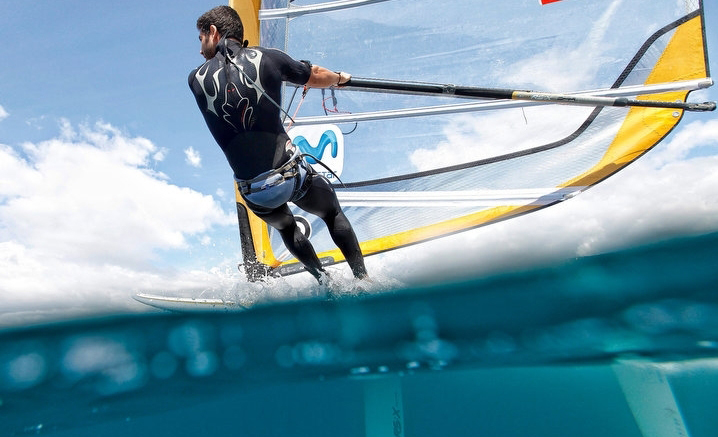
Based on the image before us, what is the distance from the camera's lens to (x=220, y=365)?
2.48m

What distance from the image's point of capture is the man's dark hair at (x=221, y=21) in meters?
2.51

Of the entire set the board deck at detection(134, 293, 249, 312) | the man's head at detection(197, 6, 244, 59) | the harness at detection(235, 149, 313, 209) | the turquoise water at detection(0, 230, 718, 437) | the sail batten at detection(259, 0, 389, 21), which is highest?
the sail batten at detection(259, 0, 389, 21)

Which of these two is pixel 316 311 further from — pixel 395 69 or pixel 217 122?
pixel 395 69

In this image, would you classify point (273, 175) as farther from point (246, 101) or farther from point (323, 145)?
point (323, 145)

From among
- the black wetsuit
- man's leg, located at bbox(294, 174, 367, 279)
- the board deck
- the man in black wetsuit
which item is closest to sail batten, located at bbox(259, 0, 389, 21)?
the man in black wetsuit

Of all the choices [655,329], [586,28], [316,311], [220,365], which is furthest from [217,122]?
[586,28]

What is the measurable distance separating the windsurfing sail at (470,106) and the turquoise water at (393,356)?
4.36ft

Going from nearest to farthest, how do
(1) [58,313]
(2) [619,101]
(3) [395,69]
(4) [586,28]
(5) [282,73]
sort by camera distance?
1. (1) [58,313]
2. (5) [282,73]
3. (2) [619,101]
4. (4) [586,28]
5. (3) [395,69]

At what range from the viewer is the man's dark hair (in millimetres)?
2506

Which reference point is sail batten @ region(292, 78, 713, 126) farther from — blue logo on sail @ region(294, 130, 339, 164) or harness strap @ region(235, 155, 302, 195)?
harness strap @ region(235, 155, 302, 195)

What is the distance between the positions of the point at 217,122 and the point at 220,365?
1.31 metres

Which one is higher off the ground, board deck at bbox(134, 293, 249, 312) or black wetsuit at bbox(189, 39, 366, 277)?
black wetsuit at bbox(189, 39, 366, 277)

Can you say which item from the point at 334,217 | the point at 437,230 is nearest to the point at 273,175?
the point at 334,217

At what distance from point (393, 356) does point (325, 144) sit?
238 centimetres
